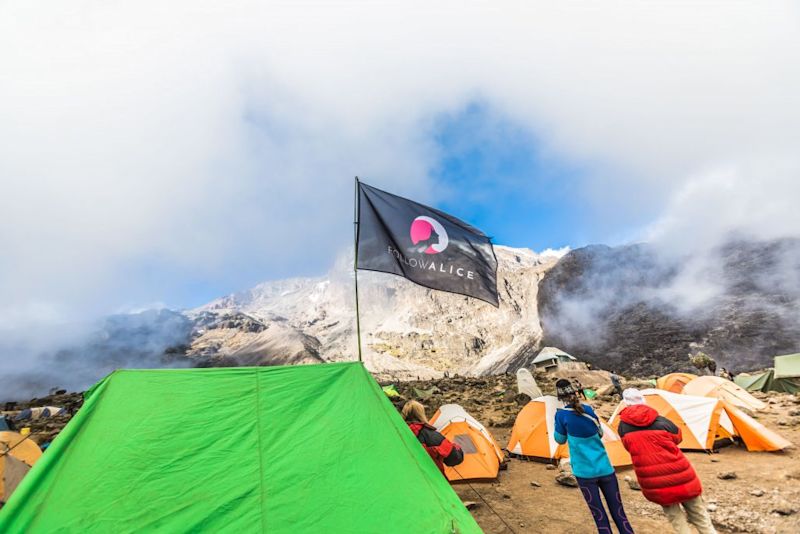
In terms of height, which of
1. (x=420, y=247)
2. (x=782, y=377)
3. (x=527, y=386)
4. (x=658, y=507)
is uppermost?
→ (x=420, y=247)

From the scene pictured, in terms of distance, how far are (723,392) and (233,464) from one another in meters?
16.2

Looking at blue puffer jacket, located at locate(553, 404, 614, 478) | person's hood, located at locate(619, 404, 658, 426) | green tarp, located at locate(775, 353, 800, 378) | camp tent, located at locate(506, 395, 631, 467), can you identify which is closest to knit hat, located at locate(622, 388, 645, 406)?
person's hood, located at locate(619, 404, 658, 426)

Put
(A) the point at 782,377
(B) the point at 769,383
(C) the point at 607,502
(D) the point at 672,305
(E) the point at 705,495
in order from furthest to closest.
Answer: (D) the point at 672,305 → (B) the point at 769,383 → (A) the point at 782,377 → (E) the point at 705,495 → (C) the point at 607,502

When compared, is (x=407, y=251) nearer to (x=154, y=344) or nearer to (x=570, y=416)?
(x=570, y=416)

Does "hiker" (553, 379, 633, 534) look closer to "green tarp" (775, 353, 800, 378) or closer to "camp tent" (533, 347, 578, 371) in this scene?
"green tarp" (775, 353, 800, 378)

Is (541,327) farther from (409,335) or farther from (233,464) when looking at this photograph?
(233,464)

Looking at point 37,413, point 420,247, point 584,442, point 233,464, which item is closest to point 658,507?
point 584,442

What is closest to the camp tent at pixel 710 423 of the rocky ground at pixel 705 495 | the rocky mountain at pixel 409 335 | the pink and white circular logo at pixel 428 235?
the rocky ground at pixel 705 495

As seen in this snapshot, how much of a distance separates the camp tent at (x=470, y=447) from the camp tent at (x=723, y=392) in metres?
8.84

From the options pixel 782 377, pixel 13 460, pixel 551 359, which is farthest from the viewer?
pixel 551 359

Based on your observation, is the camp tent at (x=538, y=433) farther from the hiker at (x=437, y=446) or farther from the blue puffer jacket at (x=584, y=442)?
the hiker at (x=437, y=446)

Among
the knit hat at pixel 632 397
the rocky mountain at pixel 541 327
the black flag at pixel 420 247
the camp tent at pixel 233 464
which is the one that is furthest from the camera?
the rocky mountain at pixel 541 327

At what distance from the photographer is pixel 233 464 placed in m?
3.71

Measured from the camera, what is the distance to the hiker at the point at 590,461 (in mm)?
4500
